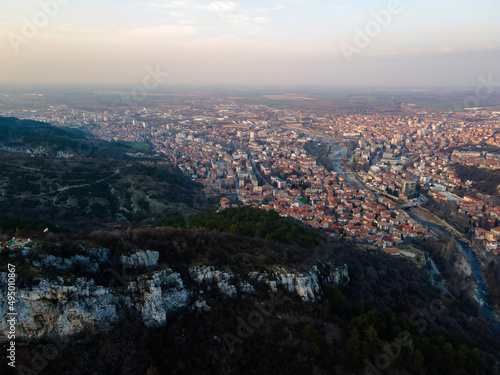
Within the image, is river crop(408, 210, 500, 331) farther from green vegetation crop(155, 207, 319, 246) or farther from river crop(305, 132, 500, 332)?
green vegetation crop(155, 207, 319, 246)

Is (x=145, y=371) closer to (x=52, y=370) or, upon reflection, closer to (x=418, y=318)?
(x=52, y=370)

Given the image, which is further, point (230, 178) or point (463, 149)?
point (463, 149)

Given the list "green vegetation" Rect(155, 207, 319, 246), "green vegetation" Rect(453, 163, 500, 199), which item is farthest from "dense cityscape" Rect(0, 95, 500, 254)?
"green vegetation" Rect(155, 207, 319, 246)

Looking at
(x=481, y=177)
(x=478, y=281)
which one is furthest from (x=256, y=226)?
(x=481, y=177)

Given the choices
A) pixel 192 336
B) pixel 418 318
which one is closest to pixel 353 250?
pixel 418 318

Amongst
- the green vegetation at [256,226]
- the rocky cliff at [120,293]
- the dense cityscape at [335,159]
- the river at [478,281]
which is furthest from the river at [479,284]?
the rocky cliff at [120,293]

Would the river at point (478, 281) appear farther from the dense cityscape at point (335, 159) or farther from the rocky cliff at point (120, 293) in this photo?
the rocky cliff at point (120, 293)

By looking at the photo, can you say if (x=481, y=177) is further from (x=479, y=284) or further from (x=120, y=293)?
(x=120, y=293)

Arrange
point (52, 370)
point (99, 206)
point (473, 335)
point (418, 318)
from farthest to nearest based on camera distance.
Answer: point (99, 206)
point (473, 335)
point (418, 318)
point (52, 370)
